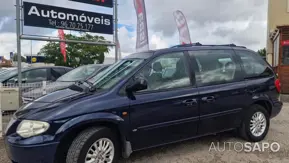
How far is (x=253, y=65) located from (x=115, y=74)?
2641mm

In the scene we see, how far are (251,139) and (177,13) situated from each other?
463 inches

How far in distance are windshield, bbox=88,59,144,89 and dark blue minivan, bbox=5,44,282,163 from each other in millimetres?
20

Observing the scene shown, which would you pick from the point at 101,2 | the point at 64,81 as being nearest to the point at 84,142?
the point at 64,81

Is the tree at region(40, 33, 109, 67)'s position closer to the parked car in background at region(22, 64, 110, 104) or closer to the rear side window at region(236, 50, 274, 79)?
the parked car in background at region(22, 64, 110, 104)

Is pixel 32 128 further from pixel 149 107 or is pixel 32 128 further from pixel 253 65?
pixel 253 65

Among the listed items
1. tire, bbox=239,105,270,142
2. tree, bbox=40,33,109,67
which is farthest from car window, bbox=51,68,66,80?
tree, bbox=40,33,109,67

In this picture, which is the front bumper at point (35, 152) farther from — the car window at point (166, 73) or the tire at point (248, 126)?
the tire at point (248, 126)

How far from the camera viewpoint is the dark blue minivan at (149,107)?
123 inches

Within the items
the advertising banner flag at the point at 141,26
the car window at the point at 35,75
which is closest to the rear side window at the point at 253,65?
the car window at the point at 35,75

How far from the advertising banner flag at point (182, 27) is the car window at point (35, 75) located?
829 centimetres

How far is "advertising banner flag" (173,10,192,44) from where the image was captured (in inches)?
587

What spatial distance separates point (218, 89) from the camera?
4.29 m

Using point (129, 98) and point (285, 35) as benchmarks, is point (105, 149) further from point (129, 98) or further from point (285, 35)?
point (285, 35)

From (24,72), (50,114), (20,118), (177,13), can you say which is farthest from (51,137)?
(177,13)
